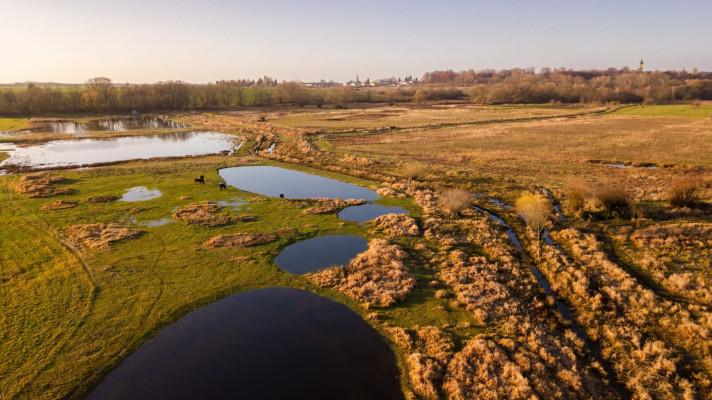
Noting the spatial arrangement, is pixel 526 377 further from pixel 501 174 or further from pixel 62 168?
pixel 62 168

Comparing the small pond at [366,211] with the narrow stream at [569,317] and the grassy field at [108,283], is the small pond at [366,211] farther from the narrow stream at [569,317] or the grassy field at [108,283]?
the narrow stream at [569,317]

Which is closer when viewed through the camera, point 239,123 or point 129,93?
point 239,123

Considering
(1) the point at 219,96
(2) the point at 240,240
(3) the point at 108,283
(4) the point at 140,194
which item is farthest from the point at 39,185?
(1) the point at 219,96

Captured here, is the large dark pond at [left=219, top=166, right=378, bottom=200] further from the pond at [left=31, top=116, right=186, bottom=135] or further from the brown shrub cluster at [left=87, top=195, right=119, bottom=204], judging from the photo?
the pond at [left=31, top=116, right=186, bottom=135]

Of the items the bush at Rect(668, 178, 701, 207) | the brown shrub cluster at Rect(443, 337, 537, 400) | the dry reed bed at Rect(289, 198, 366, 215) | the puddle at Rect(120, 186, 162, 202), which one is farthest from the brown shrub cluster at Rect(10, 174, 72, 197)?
the bush at Rect(668, 178, 701, 207)

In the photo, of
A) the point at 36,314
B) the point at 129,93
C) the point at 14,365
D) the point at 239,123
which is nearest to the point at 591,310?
the point at 14,365
